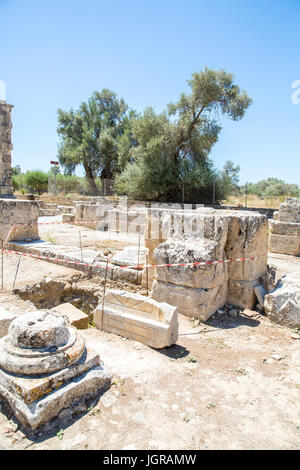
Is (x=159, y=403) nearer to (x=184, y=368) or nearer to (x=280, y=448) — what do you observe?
(x=184, y=368)

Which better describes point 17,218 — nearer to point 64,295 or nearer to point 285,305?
point 64,295

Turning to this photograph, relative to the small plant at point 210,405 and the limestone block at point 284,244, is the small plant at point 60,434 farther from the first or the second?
the limestone block at point 284,244

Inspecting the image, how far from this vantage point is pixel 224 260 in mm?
4770

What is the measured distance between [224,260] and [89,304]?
2454mm

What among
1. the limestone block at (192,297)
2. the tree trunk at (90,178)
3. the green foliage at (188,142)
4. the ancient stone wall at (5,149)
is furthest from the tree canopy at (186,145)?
the limestone block at (192,297)

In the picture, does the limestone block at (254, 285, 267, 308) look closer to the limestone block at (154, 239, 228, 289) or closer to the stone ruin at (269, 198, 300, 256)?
the limestone block at (154, 239, 228, 289)

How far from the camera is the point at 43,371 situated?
2480mm

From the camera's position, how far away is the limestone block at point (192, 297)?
4.36m

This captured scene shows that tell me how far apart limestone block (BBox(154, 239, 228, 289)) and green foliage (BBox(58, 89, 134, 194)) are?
23.1 m

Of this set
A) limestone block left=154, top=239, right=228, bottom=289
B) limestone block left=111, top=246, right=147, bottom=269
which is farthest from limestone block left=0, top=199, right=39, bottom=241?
limestone block left=154, top=239, right=228, bottom=289

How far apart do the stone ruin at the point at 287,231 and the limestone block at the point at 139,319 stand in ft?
22.5

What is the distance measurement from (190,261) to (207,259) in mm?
252

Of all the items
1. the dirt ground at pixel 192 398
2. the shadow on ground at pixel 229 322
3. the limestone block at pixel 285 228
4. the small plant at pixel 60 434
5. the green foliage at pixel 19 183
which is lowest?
the small plant at pixel 60 434

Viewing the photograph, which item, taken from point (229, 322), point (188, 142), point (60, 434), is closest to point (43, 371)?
point (60, 434)
